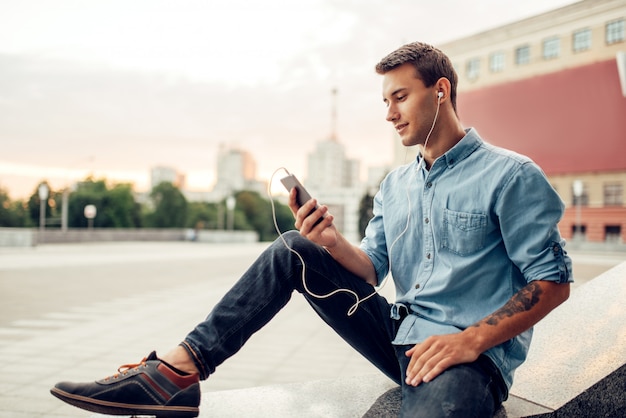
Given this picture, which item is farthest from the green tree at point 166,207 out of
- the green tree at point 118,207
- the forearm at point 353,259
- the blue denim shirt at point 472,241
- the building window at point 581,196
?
the blue denim shirt at point 472,241

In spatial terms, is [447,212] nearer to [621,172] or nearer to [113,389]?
[113,389]

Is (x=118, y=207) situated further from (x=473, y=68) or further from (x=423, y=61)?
(x=423, y=61)

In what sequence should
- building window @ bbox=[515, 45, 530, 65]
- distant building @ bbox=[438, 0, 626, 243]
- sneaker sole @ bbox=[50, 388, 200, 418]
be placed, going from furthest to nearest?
1. building window @ bbox=[515, 45, 530, 65]
2. distant building @ bbox=[438, 0, 626, 243]
3. sneaker sole @ bbox=[50, 388, 200, 418]

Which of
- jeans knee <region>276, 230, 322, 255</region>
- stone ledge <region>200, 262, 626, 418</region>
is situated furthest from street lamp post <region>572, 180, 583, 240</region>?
jeans knee <region>276, 230, 322, 255</region>

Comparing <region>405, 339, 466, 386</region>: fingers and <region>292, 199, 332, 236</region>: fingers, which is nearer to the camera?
<region>405, 339, 466, 386</region>: fingers

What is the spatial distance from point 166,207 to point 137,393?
71.2 meters

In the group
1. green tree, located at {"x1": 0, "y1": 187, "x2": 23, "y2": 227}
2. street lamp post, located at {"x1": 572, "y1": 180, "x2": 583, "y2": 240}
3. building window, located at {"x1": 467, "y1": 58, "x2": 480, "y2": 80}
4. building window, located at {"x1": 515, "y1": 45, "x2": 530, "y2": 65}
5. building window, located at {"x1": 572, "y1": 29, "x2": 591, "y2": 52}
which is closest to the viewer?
street lamp post, located at {"x1": 572, "y1": 180, "x2": 583, "y2": 240}

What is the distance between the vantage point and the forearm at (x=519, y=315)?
170 centimetres

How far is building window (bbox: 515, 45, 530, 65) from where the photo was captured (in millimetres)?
36375

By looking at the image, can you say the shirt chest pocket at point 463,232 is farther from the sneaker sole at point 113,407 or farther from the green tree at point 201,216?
the green tree at point 201,216

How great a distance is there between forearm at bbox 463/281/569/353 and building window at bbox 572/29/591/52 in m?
36.1

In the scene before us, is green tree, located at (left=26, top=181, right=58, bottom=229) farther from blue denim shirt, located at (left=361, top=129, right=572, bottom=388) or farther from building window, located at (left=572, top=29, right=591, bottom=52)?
blue denim shirt, located at (left=361, top=129, right=572, bottom=388)

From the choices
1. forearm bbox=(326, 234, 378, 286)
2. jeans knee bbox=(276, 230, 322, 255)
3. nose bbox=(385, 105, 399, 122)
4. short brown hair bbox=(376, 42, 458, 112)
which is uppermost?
short brown hair bbox=(376, 42, 458, 112)

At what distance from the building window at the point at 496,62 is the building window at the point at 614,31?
7104 millimetres
